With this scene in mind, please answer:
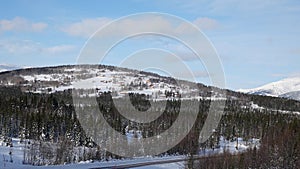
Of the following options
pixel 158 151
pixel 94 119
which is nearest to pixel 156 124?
pixel 94 119

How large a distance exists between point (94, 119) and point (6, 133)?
17.1 metres

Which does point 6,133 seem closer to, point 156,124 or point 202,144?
point 156,124

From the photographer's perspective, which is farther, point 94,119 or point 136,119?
point 136,119

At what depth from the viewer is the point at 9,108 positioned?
3521 inches

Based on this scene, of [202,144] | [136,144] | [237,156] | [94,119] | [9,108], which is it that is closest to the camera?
[237,156]

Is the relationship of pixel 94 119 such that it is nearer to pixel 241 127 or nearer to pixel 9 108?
pixel 9 108

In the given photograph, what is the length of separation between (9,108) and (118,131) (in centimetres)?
2513

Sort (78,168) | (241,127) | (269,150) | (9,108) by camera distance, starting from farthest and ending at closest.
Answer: (241,127)
(9,108)
(269,150)
(78,168)

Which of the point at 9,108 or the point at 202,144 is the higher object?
the point at 9,108

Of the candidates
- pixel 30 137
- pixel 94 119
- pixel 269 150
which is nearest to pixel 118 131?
pixel 94 119

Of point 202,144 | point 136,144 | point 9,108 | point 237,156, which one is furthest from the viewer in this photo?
point 9,108

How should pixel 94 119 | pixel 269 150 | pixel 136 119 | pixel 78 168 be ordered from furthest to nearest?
pixel 136 119 → pixel 94 119 → pixel 269 150 → pixel 78 168

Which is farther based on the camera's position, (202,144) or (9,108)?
(9,108)

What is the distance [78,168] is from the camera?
31.6 meters
